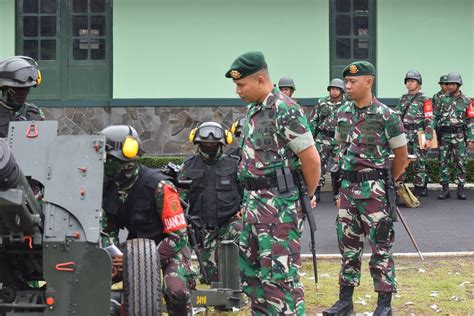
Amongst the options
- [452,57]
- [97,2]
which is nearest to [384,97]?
[452,57]

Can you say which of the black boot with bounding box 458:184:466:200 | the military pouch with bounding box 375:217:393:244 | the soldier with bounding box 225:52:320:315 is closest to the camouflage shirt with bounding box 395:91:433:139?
the black boot with bounding box 458:184:466:200

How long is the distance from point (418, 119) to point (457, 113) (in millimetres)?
806

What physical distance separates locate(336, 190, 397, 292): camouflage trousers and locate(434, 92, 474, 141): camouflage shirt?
871 centimetres

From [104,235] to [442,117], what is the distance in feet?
35.4

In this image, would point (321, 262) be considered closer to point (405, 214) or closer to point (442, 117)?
point (405, 214)

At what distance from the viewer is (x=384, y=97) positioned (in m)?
19.2

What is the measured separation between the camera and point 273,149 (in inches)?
272

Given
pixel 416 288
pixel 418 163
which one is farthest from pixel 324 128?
pixel 416 288

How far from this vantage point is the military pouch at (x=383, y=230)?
8211 mm

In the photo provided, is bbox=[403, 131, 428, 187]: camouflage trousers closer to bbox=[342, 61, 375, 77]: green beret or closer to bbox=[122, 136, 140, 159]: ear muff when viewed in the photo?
bbox=[342, 61, 375, 77]: green beret

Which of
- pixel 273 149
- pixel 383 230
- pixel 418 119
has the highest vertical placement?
pixel 418 119

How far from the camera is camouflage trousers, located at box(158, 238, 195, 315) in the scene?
7.00 meters

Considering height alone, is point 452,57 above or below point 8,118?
above

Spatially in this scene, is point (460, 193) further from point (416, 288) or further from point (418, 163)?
point (416, 288)
